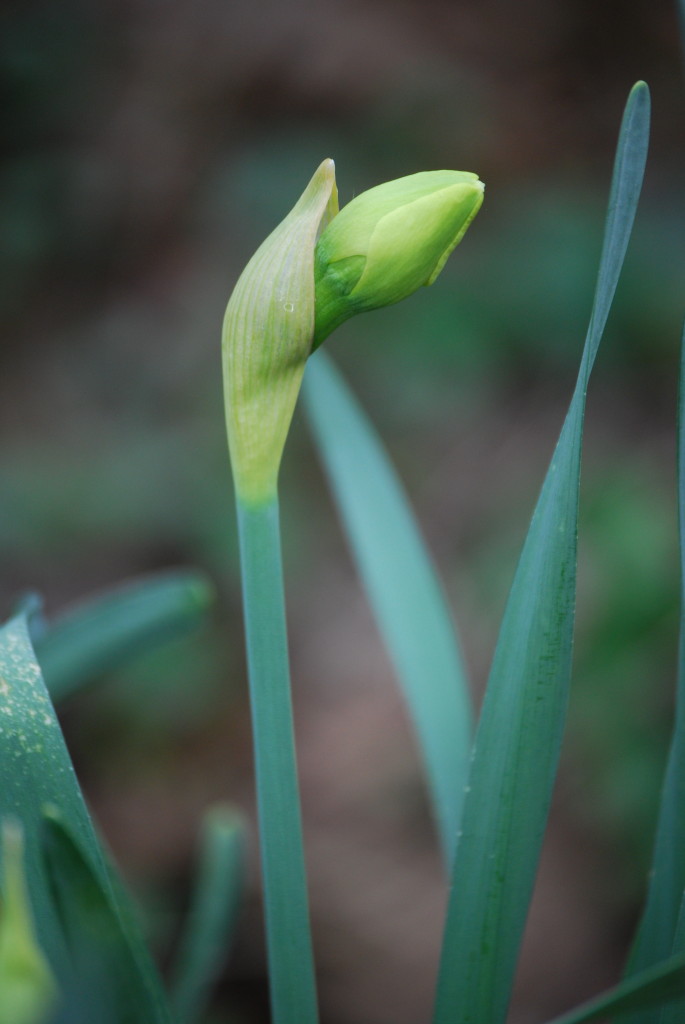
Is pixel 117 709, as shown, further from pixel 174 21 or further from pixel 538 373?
pixel 174 21

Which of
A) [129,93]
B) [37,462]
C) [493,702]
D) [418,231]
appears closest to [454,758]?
[493,702]

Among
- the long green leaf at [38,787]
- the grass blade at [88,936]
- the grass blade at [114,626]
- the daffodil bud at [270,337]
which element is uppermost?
the daffodil bud at [270,337]

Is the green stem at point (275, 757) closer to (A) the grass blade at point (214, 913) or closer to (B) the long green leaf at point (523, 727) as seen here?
(B) the long green leaf at point (523, 727)

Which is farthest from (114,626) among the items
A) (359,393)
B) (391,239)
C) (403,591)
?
(359,393)

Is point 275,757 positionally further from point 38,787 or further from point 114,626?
point 114,626

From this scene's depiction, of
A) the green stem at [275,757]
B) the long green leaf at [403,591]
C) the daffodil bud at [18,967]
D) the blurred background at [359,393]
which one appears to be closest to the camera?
the daffodil bud at [18,967]

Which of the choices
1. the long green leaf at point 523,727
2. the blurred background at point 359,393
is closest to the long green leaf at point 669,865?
the long green leaf at point 523,727

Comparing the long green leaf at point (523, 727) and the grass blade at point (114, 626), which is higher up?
the grass blade at point (114, 626)
